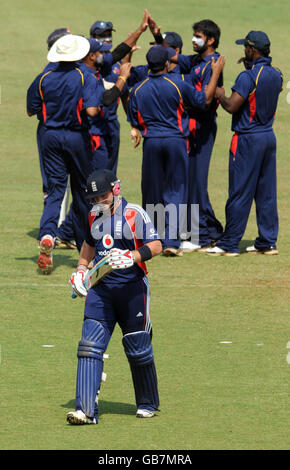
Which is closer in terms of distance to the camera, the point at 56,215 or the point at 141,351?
the point at 141,351

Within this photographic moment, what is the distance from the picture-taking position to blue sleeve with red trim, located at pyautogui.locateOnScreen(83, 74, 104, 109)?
1178cm

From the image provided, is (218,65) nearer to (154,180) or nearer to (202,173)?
(202,173)

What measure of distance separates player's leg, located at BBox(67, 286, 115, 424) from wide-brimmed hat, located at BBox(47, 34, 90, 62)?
16.4 feet

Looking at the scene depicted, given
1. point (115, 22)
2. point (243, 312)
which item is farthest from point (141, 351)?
point (115, 22)

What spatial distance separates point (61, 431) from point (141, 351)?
777 mm

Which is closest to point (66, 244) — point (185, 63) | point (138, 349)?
point (185, 63)

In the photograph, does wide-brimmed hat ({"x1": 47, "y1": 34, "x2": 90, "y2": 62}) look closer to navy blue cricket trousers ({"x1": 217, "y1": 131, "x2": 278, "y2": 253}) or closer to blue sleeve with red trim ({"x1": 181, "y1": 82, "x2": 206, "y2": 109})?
blue sleeve with red trim ({"x1": 181, "y1": 82, "x2": 206, "y2": 109})

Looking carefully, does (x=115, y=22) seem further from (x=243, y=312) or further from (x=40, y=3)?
(x=243, y=312)

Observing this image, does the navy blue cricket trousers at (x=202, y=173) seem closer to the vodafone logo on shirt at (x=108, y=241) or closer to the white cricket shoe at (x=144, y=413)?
the vodafone logo on shirt at (x=108, y=241)

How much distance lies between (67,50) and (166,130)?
5.22ft

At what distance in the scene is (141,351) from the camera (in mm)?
7289

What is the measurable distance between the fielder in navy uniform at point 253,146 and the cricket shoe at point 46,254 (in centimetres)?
225

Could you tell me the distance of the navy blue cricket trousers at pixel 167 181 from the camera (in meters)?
12.8
